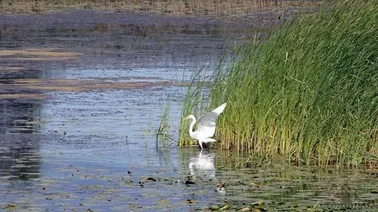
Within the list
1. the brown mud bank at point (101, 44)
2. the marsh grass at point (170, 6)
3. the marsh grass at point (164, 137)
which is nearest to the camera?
the marsh grass at point (164, 137)

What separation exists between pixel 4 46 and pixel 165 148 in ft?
47.5

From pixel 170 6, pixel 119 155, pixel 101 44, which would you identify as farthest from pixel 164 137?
pixel 170 6

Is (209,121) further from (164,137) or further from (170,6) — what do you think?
(170,6)

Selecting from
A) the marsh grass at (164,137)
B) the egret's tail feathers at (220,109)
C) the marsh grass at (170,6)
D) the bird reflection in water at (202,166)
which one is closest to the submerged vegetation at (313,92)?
the egret's tail feathers at (220,109)

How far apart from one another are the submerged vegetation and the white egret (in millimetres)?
289

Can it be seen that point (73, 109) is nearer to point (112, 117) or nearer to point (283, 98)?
point (112, 117)

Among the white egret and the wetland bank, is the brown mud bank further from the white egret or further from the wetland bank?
the white egret

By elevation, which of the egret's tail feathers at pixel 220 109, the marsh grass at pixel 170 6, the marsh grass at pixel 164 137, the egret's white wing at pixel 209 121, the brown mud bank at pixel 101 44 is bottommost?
the marsh grass at pixel 164 137

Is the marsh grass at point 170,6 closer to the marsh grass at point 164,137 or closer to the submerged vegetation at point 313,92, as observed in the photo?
the marsh grass at point 164,137

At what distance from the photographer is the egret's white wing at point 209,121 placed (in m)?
12.2

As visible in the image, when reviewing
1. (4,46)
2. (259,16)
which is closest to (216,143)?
(4,46)

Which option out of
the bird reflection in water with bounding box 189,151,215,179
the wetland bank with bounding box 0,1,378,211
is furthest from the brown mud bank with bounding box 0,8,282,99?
the bird reflection in water with bounding box 189,151,215,179

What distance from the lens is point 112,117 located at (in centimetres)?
1510

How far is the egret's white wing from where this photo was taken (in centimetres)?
1218
